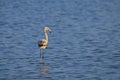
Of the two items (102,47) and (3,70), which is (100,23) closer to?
(102,47)

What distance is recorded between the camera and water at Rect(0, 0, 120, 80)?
25.3 meters

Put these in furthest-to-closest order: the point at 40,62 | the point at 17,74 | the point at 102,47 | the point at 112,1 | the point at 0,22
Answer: the point at 112,1 < the point at 0,22 < the point at 102,47 < the point at 40,62 < the point at 17,74

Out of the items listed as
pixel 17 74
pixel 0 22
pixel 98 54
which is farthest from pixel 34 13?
pixel 17 74

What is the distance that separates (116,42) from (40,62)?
723 centimetres

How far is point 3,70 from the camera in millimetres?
25922

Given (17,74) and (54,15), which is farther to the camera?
(54,15)

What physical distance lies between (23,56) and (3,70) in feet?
10.9

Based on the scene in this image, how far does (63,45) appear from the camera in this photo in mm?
32375

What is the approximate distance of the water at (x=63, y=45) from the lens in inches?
998

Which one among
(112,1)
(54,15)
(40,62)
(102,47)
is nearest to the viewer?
(40,62)

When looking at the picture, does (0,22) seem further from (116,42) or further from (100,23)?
(116,42)

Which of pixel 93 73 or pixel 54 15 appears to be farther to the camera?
pixel 54 15

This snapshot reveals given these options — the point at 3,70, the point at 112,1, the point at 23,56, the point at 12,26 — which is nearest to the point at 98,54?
the point at 23,56

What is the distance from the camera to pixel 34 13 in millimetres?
53062
